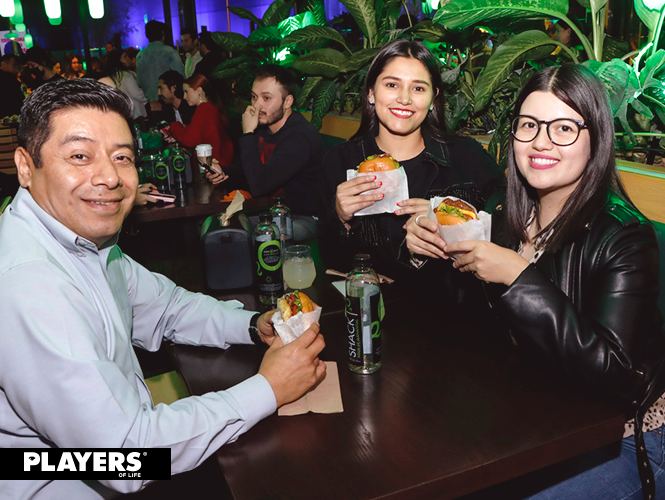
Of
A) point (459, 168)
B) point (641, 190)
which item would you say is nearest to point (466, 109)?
point (459, 168)

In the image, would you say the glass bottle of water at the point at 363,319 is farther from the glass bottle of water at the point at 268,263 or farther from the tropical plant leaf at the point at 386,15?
the tropical plant leaf at the point at 386,15

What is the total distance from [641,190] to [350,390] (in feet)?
5.01

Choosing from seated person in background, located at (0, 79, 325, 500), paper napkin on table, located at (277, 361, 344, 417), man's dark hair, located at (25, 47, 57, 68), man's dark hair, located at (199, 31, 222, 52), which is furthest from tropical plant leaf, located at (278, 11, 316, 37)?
man's dark hair, located at (25, 47, 57, 68)

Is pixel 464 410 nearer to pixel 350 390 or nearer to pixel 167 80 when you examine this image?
pixel 350 390

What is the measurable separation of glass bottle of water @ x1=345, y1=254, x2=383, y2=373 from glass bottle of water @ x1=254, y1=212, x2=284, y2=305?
1.74 ft

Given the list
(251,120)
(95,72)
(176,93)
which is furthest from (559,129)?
(95,72)

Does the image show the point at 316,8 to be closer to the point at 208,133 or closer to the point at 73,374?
the point at 208,133

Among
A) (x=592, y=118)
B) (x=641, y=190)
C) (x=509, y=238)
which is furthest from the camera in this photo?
(x=641, y=190)

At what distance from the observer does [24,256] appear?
45.4 inches

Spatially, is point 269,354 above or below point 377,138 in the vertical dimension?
below

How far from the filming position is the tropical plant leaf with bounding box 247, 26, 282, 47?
18.0 ft

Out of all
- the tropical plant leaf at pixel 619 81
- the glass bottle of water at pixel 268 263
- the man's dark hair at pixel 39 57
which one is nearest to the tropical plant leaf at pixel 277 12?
the tropical plant leaf at pixel 619 81

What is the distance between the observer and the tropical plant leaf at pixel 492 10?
2.38 metres

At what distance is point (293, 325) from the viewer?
144 centimetres
